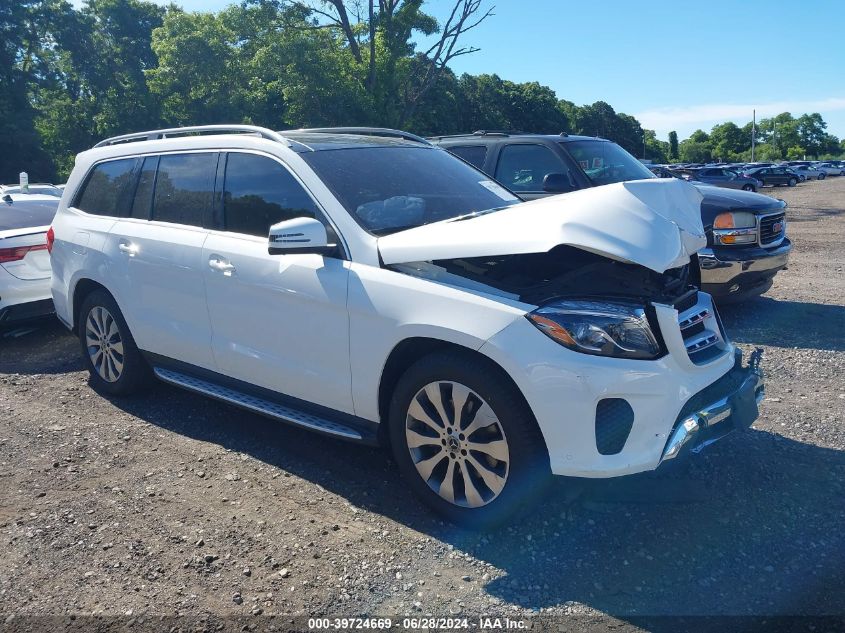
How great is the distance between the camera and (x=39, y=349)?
7.23m

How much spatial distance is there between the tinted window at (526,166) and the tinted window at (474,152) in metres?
0.22

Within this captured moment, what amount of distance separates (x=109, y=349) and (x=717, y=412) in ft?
13.6

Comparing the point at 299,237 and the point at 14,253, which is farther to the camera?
the point at 14,253

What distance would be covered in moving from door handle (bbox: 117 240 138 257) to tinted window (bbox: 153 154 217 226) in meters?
0.24

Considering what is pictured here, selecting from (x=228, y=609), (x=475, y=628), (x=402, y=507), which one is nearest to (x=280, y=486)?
(x=402, y=507)

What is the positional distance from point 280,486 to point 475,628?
1574 millimetres

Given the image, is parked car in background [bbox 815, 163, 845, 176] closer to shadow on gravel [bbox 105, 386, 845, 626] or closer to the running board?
shadow on gravel [bbox 105, 386, 845, 626]

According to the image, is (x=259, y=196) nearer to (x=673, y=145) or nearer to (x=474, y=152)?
(x=474, y=152)

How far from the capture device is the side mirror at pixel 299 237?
367cm

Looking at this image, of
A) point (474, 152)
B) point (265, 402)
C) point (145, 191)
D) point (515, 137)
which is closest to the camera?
point (265, 402)

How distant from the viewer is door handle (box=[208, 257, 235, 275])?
4219 millimetres

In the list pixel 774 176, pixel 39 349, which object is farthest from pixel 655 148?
pixel 39 349

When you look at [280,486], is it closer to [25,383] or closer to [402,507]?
[402,507]

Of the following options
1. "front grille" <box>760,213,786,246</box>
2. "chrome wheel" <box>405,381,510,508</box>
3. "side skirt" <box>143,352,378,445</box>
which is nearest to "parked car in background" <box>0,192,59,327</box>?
"side skirt" <box>143,352,378,445</box>
